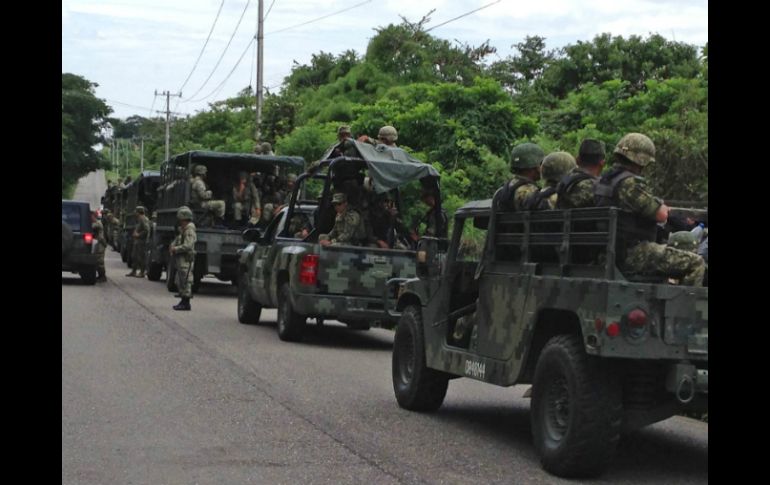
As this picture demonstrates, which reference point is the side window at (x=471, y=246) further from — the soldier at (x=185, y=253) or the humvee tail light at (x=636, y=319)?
the soldier at (x=185, y=253)

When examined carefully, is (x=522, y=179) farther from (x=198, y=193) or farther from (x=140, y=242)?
(x=140, y=242)

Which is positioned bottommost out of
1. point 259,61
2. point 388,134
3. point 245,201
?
point 245,201

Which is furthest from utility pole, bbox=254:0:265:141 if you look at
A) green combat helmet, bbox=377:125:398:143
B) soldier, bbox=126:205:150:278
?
green combat helmet, bbox=377:125:398:143

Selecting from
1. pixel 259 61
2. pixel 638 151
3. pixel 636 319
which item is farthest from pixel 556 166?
pixel 259 61

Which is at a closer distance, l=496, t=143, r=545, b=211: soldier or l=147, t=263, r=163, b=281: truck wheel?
l=496, t=143, r=545, b=211: soldier

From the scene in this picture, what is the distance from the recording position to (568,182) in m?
8.21

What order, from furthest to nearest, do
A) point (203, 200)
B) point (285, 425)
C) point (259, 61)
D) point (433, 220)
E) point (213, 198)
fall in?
point (259, 61) → point (213, 198) → point (203, 200) → point (433, 220) → point (285, 425)

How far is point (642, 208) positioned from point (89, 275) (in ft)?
66.7

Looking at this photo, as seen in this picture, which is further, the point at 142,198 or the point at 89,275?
the point at 142,198

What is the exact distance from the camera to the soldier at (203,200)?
24391 millimetres

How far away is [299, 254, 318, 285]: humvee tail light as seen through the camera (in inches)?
597

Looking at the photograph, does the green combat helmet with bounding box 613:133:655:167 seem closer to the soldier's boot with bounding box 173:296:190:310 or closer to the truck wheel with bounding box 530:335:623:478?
the truck wheel with bounding box 530:335:623:478

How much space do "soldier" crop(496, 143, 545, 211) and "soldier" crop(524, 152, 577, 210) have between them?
0.12 meters
